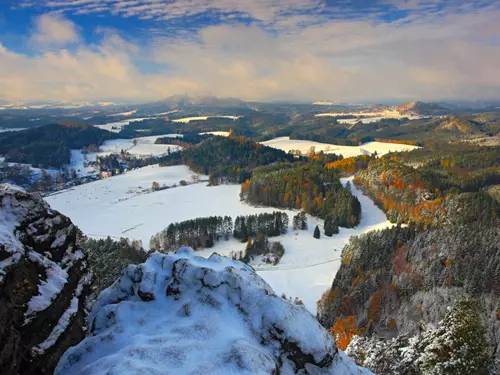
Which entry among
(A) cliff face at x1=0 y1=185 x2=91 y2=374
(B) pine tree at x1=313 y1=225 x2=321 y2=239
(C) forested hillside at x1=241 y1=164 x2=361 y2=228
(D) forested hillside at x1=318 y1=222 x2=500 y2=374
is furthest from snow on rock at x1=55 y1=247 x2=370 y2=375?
(C) forested hillside at x1=241 y1=164 x2=361 y2=228

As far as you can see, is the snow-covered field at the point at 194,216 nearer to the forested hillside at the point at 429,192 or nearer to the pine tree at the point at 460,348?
the forested hillside at the point at 429,192

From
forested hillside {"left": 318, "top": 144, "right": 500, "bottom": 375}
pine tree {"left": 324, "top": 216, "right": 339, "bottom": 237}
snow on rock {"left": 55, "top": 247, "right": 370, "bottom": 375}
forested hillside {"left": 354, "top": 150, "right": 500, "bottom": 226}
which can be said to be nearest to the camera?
snow on rock {"left": 55, "top": 247, "right": 370, "bottom": 375}

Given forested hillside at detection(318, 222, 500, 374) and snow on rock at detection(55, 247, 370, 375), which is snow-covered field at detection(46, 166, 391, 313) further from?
snow on rock at detection(55, 247, 370, 375)

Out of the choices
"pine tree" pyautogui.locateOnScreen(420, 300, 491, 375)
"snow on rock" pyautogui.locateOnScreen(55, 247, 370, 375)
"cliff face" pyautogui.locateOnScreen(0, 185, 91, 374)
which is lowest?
"pine tree" pyautogui.locateOnScreen(420, 300, 491, 375)

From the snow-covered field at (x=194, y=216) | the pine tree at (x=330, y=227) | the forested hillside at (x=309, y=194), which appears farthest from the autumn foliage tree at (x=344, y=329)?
the forested hillside at (x=309, y=194)

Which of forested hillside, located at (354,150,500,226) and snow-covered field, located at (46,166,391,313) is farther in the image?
forested hillside, located at (354,150,500,226)

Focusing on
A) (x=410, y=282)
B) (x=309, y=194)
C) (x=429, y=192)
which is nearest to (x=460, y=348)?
(x=410, y=282)

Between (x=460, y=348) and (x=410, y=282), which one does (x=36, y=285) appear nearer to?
(x=460, y=348)
